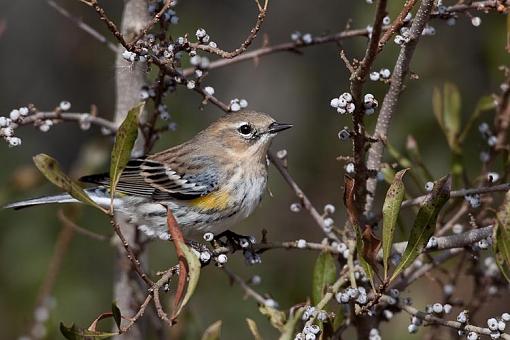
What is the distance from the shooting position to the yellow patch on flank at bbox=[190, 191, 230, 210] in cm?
365

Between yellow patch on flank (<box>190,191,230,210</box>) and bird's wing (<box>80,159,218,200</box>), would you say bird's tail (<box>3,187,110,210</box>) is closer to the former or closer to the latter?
bird's wing (<box>80,159,218,200</box>)

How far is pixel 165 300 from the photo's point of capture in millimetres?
4188

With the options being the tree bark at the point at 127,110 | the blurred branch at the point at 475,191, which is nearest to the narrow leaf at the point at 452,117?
the blurred branch at the point at 475,191

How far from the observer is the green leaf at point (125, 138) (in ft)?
7.16

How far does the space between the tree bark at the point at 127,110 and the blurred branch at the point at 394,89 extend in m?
1.03

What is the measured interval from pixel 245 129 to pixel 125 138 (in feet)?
5.70

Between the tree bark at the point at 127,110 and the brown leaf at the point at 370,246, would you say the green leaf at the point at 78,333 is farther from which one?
the tree bark at the point at 127,110

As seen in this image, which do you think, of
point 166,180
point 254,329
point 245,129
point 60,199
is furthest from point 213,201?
point 254,329

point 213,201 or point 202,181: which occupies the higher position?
point 202,181

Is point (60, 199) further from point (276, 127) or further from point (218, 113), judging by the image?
point (218, 113)

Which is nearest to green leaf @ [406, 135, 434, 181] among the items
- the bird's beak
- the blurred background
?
the blurred background

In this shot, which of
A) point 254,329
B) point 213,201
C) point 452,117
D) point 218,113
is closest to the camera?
point 254,329

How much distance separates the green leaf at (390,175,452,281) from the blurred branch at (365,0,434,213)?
33 centimetres

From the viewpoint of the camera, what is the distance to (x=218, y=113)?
7586mm
